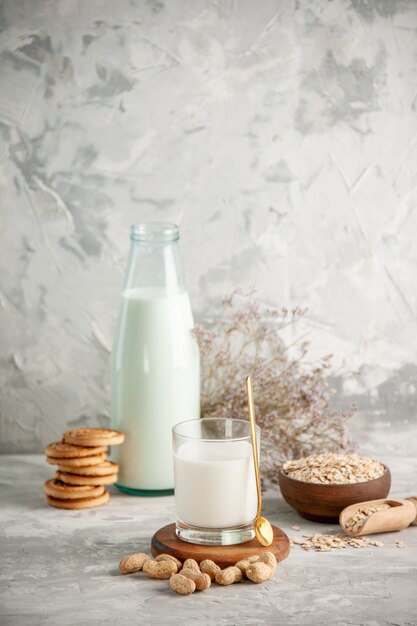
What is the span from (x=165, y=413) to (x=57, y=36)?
0.68 meters

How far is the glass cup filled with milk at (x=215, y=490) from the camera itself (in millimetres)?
1178

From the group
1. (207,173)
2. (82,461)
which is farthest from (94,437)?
(207,173)

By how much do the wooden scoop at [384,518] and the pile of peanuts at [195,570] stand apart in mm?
167

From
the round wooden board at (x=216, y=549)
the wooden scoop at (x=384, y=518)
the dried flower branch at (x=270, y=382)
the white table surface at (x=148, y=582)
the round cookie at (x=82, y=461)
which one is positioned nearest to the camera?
the white table surface at (x=148, y=582)

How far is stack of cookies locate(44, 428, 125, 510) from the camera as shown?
137 cm

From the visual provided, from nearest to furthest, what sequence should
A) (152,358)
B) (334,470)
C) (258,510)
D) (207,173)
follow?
1. (258,510)
2. (334,470)
3. (152,358)
4. (207,173)

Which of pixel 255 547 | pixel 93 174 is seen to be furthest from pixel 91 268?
pixel 255 547

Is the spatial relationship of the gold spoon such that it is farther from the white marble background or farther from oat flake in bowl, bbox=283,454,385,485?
the white marble background

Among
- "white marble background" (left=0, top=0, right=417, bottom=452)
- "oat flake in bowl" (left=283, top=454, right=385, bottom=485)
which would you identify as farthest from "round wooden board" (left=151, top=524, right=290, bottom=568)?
"white marble background" (left=0, top=0, right=417, bottom=452)

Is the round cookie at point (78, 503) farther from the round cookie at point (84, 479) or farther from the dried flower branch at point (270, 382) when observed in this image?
the dried flower branch at point (270, 382)

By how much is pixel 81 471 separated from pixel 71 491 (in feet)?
0.11

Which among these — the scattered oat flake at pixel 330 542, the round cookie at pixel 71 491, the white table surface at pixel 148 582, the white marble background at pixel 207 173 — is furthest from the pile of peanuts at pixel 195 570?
the white marble background at pixel 207 173

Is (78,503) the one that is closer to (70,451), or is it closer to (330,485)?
(70,451)

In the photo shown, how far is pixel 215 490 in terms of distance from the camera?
1.18 metres
